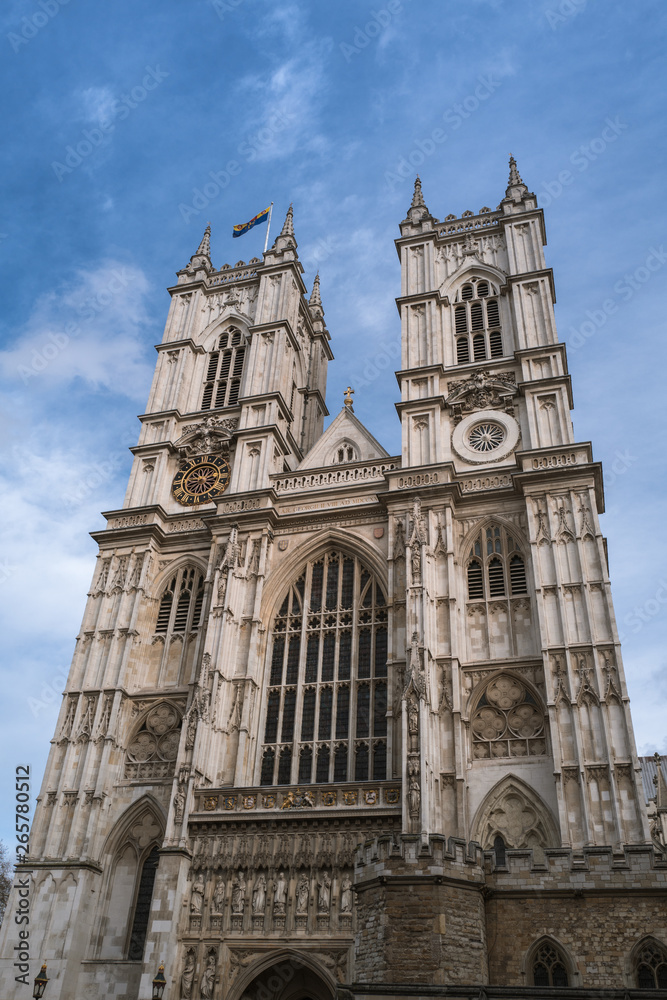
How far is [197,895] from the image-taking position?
70.3ft

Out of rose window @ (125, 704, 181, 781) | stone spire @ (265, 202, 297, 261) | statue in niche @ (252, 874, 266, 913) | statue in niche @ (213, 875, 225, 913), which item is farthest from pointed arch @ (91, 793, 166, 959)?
stone spire @ (265, 202, 297, 261)

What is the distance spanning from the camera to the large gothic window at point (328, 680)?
24500 mm

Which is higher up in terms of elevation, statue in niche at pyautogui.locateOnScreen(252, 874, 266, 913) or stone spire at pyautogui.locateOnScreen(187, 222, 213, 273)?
stone spire at pyautogui.locateOnScreen(187, 222, 213, 273)

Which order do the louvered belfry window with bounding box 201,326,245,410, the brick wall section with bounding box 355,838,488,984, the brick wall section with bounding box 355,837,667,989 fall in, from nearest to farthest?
the brick wall section with bounding box 355,838,488,984 < the brick wall section with bounding box 355,837,667,989 < the louvered belfry window with bounding box 201,326,245,410

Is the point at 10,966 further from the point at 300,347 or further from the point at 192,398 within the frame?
the point at 300,347

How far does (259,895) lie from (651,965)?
32.9 feet

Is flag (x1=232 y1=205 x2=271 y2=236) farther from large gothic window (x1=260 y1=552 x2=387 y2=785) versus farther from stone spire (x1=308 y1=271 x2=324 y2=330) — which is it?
large gothic window (x1=260 y1=552 x2=387 y2=785)

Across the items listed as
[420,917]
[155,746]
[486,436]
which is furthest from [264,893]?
[486,436]

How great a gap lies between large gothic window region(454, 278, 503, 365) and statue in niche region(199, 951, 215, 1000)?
70.5 ft

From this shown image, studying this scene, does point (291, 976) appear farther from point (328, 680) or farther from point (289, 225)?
point (289, 225)

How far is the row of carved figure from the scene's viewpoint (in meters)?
20.5

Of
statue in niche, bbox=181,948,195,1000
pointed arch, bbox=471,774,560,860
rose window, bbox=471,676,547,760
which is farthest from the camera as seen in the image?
rose window, bbox=471,676,547,760

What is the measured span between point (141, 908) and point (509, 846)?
1043 cm

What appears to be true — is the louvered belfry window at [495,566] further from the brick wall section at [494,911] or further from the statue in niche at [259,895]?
the brick wall section at [494,911]
